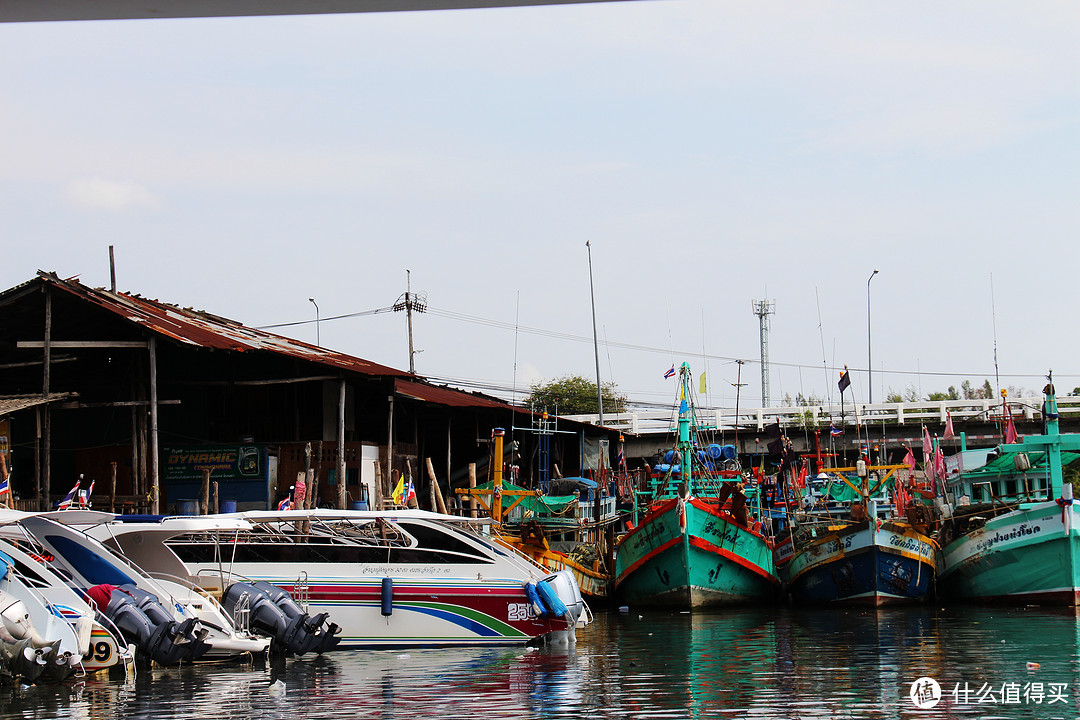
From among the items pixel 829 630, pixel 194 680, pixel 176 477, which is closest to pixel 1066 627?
pixel 829 630

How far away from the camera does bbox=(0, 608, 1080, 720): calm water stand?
11258 millimetres

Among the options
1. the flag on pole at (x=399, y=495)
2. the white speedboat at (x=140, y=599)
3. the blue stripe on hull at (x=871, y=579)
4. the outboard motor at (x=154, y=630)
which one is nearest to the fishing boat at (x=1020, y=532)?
the blue stripe on hull at (x=871, y=579)

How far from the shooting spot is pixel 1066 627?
19172mm

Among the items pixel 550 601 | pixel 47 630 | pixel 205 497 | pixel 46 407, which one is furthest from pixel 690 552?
pixel 47 630

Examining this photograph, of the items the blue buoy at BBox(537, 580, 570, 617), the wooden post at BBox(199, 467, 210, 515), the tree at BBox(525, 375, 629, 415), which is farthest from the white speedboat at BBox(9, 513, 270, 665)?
the tree at BBox(525, 375, 629, 415)

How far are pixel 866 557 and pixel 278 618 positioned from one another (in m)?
14.2

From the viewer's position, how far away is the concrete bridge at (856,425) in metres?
41.5

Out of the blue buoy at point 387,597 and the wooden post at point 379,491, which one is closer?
the blue buoy at point 387,597

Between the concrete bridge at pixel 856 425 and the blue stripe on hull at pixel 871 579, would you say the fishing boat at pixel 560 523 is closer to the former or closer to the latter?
the blue stripe on hull at pixel 871 579

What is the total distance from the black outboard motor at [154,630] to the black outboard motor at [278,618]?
3.40 feet

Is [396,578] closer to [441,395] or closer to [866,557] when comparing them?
[866,557]

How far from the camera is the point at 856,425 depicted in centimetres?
4191

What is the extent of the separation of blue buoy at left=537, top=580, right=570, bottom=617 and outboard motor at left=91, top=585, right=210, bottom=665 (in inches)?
204

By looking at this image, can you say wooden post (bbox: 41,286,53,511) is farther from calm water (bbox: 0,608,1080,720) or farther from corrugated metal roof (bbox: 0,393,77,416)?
calm water (bbox: 0,608,1080,720)
